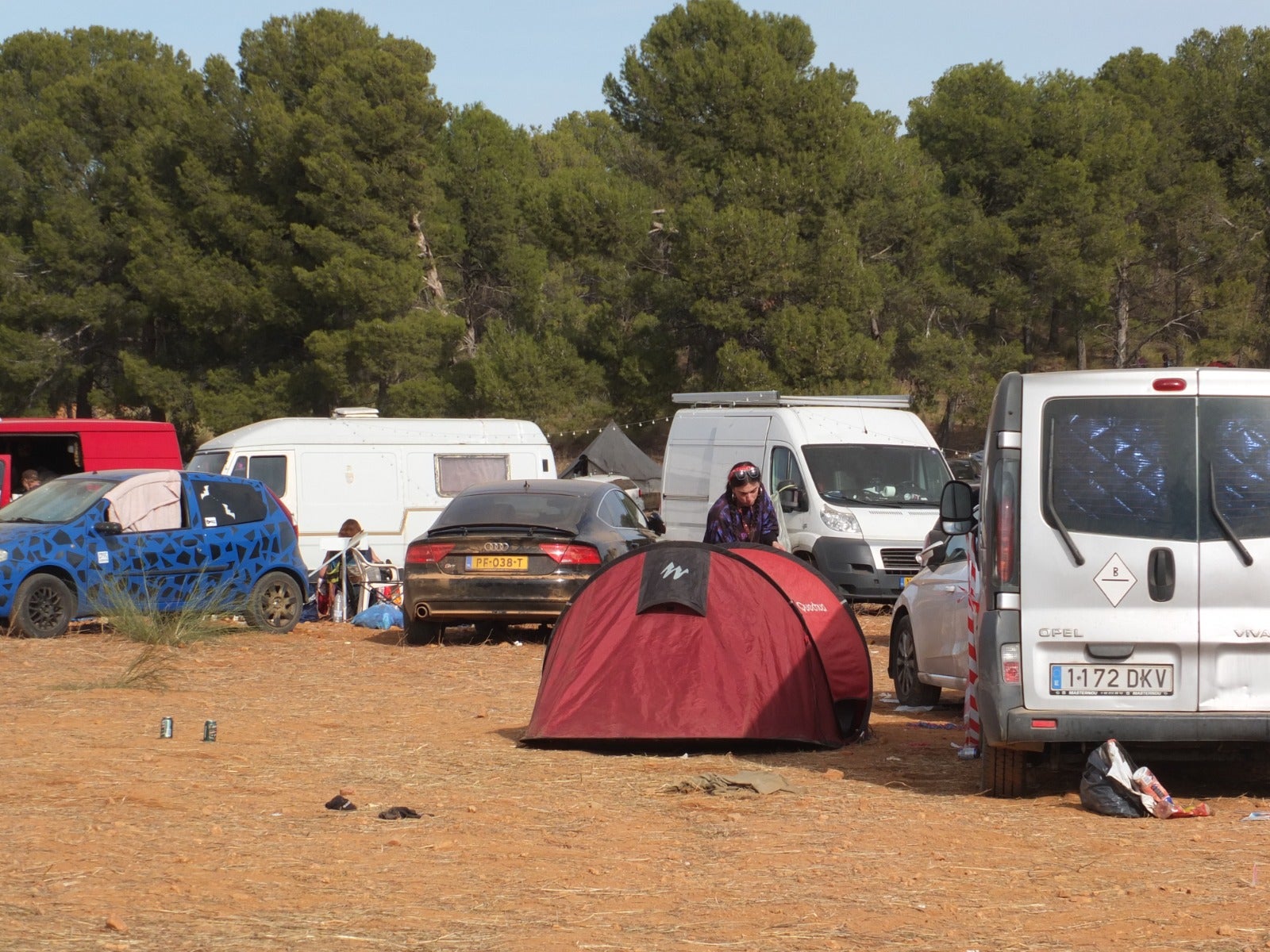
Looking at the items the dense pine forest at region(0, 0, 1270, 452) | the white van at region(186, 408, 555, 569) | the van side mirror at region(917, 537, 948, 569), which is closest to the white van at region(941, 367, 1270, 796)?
the van side mirror at region(917, 537, 948, 569)

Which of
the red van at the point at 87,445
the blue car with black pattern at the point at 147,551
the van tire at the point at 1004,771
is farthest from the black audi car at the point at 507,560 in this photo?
the red van at the point at 87,445

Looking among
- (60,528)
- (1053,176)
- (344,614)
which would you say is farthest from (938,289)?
(60,528)

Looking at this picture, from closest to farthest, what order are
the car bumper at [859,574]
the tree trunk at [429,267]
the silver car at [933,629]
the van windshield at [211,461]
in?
the silver car at [933,629]
the car bumper at [859,574]
the van windshield at [211,461]
the tree trunk at [429,267]

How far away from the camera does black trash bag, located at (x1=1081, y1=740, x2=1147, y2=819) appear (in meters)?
7.23

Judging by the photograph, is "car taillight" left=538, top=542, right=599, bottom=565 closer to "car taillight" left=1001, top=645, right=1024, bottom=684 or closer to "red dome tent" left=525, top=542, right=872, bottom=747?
"red dome tent" left=525, top=542, right=872, bottom=747

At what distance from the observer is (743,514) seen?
10891 millimetres

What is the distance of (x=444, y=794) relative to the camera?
762cm

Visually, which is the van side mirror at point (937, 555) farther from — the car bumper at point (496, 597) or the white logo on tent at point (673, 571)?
the car bumper at point (496, 597)

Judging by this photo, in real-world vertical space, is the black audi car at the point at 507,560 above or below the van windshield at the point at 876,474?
below

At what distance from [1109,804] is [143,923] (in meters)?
4.30

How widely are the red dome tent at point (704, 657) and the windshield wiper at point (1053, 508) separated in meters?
2.35

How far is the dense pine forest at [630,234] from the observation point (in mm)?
39969

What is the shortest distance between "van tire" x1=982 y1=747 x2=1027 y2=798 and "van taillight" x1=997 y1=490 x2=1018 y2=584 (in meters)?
0.99

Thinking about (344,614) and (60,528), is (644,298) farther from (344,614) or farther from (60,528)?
(60,528)
